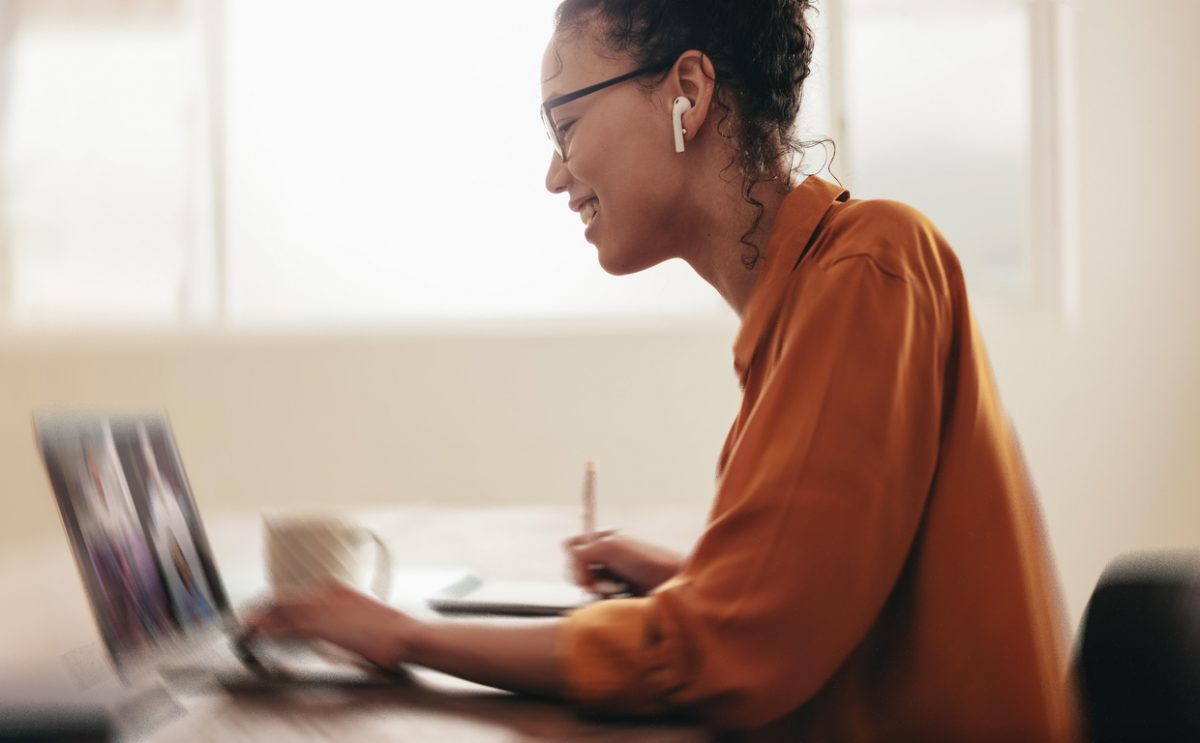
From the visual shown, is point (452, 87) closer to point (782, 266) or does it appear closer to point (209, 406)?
point (209, 406)

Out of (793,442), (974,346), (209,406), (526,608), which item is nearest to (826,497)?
(793,442)

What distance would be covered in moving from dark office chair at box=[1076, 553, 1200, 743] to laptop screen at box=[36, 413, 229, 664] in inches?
31.2

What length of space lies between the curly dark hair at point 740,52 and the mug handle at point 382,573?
0.47 m

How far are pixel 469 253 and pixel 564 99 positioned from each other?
81.7 inches

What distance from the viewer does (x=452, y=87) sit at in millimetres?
3150

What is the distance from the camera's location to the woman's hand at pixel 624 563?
1.13 metres

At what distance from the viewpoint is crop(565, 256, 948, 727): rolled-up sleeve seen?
0.73 meters

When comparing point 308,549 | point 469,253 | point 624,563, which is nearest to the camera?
point 308,549

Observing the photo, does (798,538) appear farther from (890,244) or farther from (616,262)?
(616,262)

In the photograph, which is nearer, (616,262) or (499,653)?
(499,653)

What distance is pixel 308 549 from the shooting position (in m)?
1.02

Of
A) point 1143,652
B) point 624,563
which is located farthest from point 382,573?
point 1143,652

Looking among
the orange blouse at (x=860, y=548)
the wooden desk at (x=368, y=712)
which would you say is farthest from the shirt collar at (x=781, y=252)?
the wooden desk at (x=368, y=712)

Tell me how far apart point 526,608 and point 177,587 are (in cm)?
32
